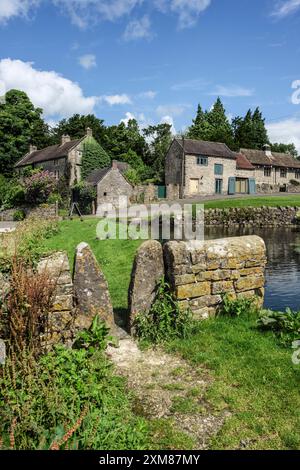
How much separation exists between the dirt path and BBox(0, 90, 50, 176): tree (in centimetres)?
7056

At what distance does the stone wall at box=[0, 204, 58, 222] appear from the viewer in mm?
39094

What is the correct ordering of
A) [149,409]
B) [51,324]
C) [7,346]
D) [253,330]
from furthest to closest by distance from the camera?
[253,330] → [51,324] → [7,346] → [149,409]

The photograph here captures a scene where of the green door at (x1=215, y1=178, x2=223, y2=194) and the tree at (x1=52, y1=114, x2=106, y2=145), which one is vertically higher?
the tree at (x1=52, y1=114, x2=106, y2=145)

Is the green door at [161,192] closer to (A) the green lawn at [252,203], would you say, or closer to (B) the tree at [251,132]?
(A) the green lawn at [252,203]

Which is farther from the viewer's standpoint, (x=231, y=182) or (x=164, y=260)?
(x=231, y=182)

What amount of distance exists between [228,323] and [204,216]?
32.4m

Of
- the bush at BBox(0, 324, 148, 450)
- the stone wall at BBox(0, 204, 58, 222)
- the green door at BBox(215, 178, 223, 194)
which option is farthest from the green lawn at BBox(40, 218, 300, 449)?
the green door at BBox(215, 178, 223, 194)

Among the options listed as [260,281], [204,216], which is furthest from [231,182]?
[260,281]

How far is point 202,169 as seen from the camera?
57.9 meters

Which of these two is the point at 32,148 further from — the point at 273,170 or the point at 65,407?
the point at 65,407

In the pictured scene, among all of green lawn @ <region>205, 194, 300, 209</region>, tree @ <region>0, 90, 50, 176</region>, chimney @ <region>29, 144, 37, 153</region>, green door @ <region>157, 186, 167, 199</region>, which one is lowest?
Result: green lawn @ <region>205, 194, 300, 209</region>

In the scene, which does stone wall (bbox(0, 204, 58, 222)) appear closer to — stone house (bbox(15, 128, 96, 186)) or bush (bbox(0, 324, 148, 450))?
stone house (bbox(15, 128, 96, 186))
